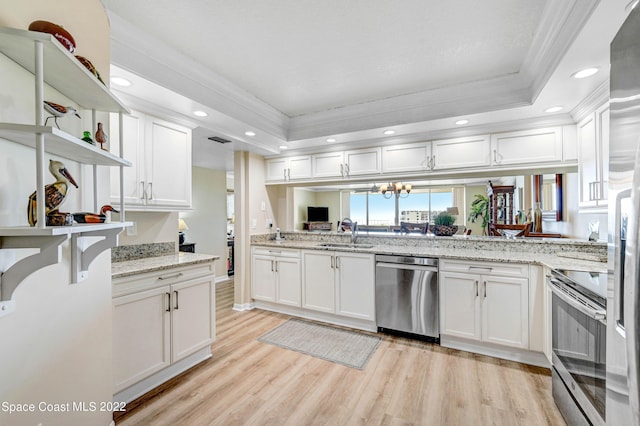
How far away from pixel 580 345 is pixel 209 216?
210 inches

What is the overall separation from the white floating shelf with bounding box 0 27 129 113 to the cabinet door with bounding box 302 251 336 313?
250 centimetres

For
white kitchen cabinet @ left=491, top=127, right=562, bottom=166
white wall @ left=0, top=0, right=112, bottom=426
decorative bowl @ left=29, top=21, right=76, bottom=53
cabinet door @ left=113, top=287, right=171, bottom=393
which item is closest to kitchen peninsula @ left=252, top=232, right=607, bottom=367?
white kitchen cabinet @ left=491, top=127, right=562, bottom=166

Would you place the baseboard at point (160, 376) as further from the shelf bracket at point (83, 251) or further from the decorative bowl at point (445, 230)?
the decorative bowl at point (445, 230)

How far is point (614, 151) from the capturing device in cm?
77

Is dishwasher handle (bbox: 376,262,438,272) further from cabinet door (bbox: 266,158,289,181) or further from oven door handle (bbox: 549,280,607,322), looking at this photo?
cabinet door (bbox: 266,158,289,181)

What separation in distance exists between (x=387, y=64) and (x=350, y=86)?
47cm

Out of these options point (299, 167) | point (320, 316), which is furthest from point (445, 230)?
point (299, 167)

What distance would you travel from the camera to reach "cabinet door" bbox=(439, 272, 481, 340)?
2600 mm

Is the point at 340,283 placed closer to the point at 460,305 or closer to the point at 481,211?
the point at 460,305

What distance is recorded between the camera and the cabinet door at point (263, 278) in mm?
3744

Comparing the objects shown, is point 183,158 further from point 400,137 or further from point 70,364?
point 400,137

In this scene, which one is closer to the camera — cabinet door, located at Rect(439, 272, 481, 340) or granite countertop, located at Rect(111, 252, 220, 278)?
A: granite countertop, located at Rect(111, 252, 220, 278)

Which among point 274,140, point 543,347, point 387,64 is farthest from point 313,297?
point 387,64

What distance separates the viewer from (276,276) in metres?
3.71
